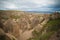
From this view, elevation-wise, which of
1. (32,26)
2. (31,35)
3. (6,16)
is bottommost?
(31,35)

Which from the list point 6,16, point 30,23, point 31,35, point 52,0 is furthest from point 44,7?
point 6,16

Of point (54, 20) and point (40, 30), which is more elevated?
point (54, 20)

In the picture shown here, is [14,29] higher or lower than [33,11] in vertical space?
lower

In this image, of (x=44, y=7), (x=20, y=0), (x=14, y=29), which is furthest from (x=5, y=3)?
(x=44, y=7)

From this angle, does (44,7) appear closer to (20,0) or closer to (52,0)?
(52,0)

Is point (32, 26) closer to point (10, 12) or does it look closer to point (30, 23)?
point (30, 23)

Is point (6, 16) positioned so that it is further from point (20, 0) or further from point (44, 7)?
point (44, 7)

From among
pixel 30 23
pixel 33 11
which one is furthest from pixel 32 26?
pixel 33 11

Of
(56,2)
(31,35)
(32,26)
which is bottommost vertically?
(31,35)
